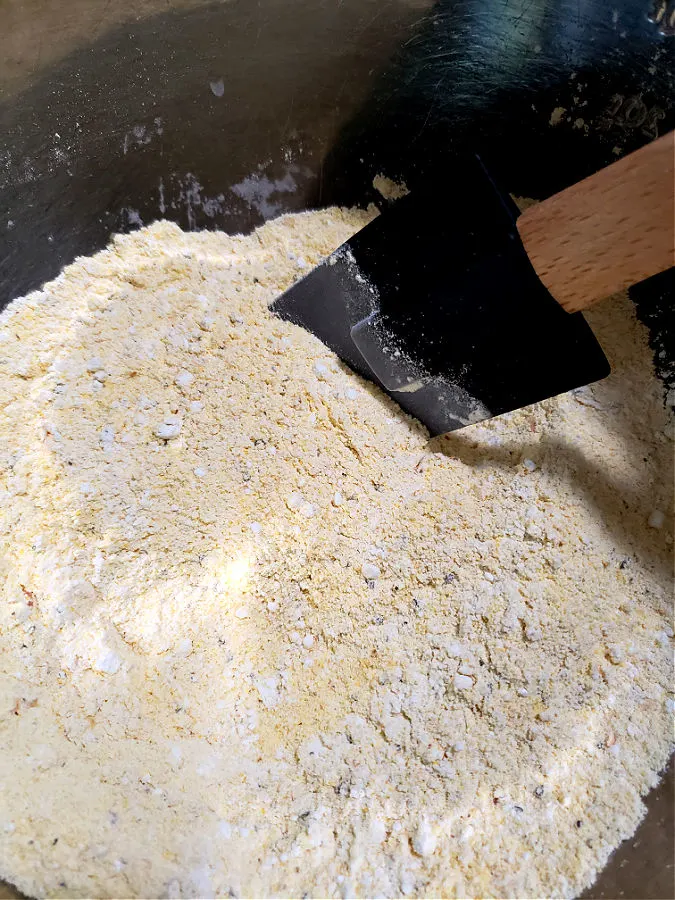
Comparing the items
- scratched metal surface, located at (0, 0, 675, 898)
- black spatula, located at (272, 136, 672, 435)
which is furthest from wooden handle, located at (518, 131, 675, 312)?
scratched metal surface, located at (0, 0, 675, 898)

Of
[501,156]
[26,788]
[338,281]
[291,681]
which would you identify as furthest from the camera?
[501,156]

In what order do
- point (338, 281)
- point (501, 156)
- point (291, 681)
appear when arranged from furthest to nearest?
1. point (501, 156)
2. point (338, 281)
3. point (291, 681)

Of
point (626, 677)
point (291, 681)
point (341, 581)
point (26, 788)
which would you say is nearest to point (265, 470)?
point (341, 581)

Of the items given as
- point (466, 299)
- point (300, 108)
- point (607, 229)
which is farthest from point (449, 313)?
point (300, 108)

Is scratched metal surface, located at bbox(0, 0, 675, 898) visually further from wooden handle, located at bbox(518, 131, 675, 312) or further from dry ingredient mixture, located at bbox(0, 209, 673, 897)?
wooden handle, located at bbox(518, 131, 675, 312)

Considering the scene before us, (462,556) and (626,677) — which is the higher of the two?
(462,556)

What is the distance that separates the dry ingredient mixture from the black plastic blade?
0.07 meters

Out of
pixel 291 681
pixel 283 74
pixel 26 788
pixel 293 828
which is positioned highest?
Answer: pixel 283 74

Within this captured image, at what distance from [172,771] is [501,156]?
1.32 m

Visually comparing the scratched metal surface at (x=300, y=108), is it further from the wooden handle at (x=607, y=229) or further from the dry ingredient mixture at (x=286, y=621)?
the wooden handle at (x=607, y=229)

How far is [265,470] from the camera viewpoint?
957 mm

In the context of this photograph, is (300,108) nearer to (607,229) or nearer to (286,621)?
(607,229)

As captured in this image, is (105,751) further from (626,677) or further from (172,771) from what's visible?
(626,677)

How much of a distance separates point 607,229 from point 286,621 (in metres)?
0.74
